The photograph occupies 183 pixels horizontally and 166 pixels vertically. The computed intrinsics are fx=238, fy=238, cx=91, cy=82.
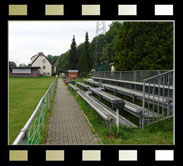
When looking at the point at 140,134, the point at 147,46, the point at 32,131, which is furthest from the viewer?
the point at 147,46

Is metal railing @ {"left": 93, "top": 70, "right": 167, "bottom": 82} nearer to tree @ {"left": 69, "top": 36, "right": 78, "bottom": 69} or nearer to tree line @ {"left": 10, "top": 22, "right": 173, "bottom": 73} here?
tree line @ {"left": 10, "top": 22, "right": 173, "bottom": 73}

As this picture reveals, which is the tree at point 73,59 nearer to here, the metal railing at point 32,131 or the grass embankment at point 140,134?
the grass embankment at point 140,134

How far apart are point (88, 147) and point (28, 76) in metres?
52.7

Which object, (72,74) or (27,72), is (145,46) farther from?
(27,72)

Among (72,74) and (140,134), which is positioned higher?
(72,74)

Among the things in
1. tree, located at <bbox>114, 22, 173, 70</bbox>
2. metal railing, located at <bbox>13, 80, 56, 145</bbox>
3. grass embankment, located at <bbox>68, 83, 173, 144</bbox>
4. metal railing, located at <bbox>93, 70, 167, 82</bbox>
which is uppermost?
tree, located at <bbox>114, 22, 173, 70</bbox>

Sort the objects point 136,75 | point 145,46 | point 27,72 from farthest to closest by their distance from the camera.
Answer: point 27,72, point 145,46, point 136,75

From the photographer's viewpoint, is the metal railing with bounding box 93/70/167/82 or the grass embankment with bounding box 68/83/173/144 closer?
the grass embankment with bounding box 68/83/173/144

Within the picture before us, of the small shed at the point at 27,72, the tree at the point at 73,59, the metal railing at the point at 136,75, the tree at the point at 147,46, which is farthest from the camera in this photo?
the small shed at the point at 27,72

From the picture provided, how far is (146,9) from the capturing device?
257 centimetres

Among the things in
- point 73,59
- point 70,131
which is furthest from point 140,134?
point 73,59

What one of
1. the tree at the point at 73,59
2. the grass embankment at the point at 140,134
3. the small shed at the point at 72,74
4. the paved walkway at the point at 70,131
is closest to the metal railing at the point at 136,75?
the grass embankment at the point at 140,134

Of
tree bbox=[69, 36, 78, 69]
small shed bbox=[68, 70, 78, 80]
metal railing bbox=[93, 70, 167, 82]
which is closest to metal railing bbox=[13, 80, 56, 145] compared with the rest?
metal railing bbox=[93, 70, 167, 82]
